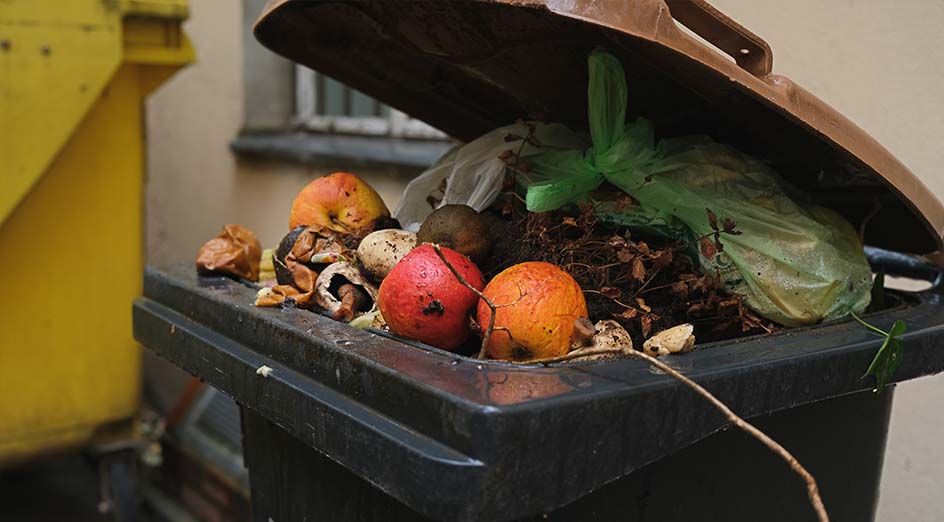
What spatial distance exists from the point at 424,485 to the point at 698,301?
23.8 inches

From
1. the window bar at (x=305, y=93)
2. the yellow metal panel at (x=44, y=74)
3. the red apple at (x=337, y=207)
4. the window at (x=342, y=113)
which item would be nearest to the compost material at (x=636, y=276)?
the red apple at (x=337, y=207)

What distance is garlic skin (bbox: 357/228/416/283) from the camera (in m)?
1.52

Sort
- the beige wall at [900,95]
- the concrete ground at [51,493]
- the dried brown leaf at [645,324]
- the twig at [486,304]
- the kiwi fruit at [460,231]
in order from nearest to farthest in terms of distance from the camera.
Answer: the twig at [486,304] < the dried brown leaf at [645,324] < the kiwi fruit at [460,231] < the beige wall at [900,95] < the concrete ground at [51,493]

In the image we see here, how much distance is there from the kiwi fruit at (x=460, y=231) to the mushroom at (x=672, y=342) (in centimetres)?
35

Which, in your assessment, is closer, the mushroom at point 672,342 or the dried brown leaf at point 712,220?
the mushroom at point 672,342

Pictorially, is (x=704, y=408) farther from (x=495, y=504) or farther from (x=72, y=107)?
(x=72, y=107)

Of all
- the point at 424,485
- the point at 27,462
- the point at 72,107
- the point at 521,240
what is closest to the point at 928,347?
the point at 521,240

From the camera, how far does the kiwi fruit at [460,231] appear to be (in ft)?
4.75

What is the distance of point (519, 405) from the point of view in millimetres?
963

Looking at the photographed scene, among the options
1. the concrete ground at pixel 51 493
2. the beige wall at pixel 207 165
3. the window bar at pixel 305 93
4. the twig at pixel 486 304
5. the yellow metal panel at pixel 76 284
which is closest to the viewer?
the twig at pixel 486 304

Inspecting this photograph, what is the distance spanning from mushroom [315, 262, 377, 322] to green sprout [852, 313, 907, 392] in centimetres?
80

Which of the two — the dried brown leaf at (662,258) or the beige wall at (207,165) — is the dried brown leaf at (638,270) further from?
the beige wall at (207,165)

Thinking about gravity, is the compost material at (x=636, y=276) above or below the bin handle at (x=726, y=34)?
below

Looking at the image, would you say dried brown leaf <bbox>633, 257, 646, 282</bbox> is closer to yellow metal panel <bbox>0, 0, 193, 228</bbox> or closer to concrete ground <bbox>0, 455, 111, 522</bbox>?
yellow metal panel <bbox>0, 0, 193, 228</bbox>
